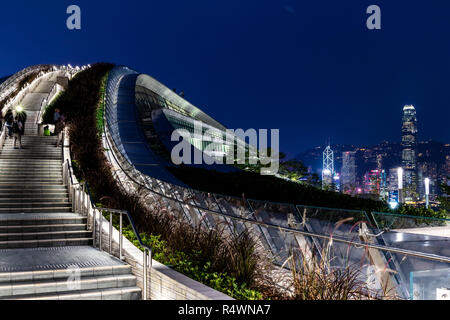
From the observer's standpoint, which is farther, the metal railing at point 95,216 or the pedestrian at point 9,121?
the pedestrian at point 9,121

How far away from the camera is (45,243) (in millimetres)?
10133

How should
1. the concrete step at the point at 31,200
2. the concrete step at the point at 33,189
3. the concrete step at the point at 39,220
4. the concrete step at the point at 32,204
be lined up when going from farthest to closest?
the concrete step at the point at 33,189 < the concrete step at the point at 31,200 < the concrete step at the point at 32,204 < the concrete step at the point at 39,220

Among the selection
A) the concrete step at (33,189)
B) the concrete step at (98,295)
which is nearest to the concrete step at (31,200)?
the concrete step at (33,189)

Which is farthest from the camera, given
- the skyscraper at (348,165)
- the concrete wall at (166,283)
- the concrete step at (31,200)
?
the skyscraper at (348,165)

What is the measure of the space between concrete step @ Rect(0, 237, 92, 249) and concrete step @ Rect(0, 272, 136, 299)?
3038mm

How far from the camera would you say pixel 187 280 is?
627 cm

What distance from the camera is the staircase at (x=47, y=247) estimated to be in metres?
→ 7.02

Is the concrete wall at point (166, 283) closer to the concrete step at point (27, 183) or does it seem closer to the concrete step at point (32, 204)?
the concrete step at point (32, 204)

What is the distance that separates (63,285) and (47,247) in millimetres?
3298

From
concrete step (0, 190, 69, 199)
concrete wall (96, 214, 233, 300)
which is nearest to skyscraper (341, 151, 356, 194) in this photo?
concrete step (0, 190, 69, 199)

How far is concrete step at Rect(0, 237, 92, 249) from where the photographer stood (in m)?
9.96

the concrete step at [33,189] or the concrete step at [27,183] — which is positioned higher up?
the concrete step at [27,183]

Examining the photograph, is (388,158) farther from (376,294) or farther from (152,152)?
(376,294)

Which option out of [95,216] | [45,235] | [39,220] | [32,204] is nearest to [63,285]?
[95,216]
